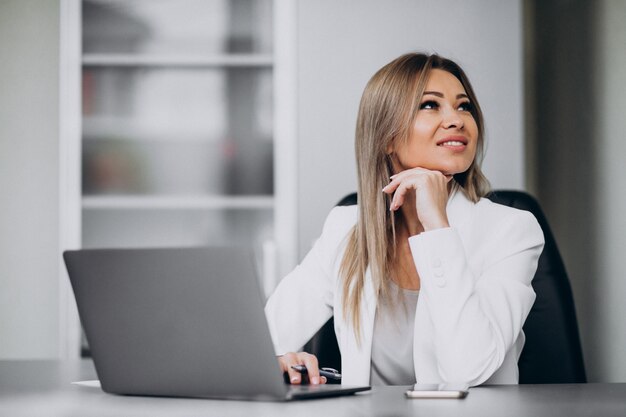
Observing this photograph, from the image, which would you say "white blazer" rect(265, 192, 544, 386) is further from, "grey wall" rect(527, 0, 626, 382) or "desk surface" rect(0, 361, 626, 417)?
"grey wall" rect(527, 0, 626, 382)

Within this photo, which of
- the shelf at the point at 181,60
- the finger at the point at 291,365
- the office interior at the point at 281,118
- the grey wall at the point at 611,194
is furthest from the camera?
the shelf at the point at 181,60

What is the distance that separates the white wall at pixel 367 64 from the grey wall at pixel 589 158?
22cm

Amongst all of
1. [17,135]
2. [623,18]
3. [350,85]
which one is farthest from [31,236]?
[623,18]

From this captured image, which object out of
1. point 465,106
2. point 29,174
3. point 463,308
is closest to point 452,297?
point 463,308

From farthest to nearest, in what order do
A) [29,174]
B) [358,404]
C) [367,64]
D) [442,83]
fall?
[29,174], [367,64], [442,83], [358,404]

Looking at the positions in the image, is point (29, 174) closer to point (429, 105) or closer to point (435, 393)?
point (429, 105)

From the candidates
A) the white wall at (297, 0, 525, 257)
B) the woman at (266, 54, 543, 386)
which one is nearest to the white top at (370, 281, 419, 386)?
the woman at (266, 54, 543, 386)

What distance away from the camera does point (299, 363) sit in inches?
54.9

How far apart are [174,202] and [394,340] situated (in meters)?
1.43

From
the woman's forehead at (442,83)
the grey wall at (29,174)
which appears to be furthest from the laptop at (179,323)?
the grey wall at (29,174)

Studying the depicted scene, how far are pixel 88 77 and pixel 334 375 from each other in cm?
190

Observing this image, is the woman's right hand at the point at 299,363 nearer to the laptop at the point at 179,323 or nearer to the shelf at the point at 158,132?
the laptop at the point at 179,323

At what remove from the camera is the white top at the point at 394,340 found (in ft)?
5.49

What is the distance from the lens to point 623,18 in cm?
232
